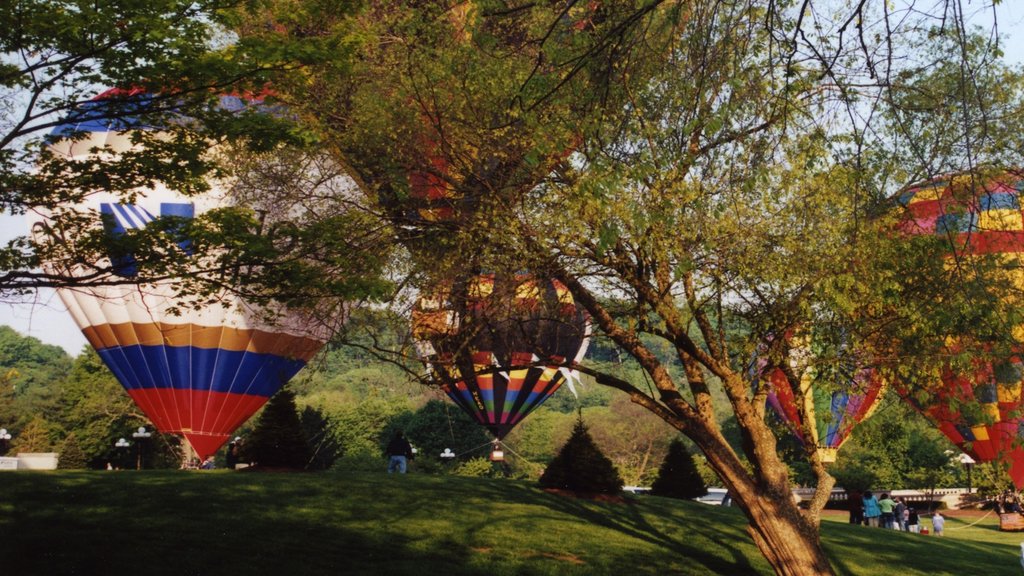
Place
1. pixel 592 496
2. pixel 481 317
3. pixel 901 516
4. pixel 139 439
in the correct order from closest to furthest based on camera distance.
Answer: pixel 481 317, pixel 592 496, pixel 901 516, pixel 139 439

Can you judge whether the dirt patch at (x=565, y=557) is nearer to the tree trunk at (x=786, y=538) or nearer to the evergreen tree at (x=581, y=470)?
the tree trunk at (x=786, y=538)

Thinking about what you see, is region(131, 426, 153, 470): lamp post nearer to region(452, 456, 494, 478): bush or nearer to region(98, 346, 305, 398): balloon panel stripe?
region(98, 346, 305, 398): balloon panel stripe

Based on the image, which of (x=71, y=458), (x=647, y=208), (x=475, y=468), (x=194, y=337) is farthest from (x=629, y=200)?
(x=475, y=468)

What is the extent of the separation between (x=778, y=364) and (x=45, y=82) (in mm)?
10610

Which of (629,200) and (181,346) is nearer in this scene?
(629,200)

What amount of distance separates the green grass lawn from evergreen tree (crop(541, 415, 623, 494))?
92 cm

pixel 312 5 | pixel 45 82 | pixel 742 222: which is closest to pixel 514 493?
pixel 742 222

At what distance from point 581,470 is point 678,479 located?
5337 millimetres

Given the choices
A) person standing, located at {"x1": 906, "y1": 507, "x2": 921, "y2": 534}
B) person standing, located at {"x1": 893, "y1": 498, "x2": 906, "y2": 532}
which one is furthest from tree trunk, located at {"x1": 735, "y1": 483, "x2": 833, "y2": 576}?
person standing, located at {"x1": 893, "y1": 498, "x2": 906, "y2": 532}

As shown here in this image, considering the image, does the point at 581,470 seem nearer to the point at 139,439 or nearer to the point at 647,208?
the point at 647,208

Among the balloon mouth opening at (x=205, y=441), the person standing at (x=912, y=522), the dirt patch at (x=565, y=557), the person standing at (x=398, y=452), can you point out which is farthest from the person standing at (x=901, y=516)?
the balloon mouth opening at (x=205, y=441)

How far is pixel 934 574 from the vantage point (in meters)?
17.1

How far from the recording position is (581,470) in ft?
70.8

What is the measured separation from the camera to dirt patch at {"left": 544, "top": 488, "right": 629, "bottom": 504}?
21172 mm
